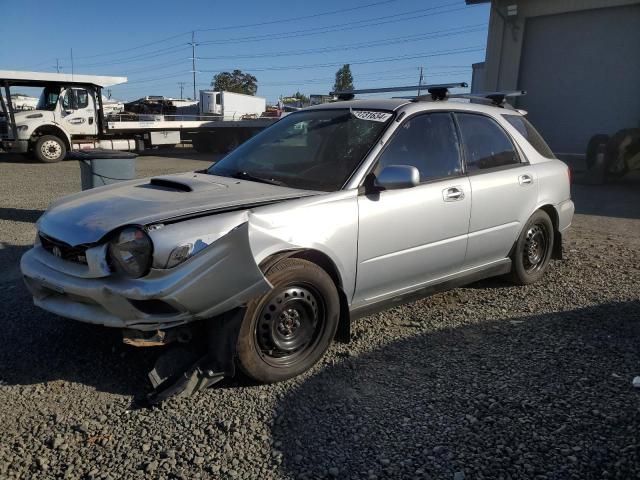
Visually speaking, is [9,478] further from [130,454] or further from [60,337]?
[60,337]

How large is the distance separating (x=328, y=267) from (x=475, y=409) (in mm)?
1191

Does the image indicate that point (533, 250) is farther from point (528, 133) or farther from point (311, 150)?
point (311, 150)

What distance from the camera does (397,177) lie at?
340 cm

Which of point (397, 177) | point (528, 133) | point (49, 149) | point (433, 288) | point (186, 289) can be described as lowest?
point (433, 288)

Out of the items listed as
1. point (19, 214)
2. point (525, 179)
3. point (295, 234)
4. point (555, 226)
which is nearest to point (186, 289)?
point (295, 234)

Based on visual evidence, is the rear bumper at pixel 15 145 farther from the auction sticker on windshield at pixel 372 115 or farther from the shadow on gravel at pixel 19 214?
the auction sticker on windshield at pixel 372 115

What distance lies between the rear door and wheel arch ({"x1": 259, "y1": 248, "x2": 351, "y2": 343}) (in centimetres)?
131

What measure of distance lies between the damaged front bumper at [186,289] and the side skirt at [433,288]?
3.41 feet

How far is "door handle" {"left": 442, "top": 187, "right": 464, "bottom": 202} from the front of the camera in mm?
3924

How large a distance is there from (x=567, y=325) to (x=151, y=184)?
130 inches

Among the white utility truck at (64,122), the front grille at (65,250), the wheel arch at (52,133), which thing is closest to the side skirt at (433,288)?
the front grille at (65,250)

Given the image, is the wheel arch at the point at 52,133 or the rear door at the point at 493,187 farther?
the wheel arch at the point at 52,133

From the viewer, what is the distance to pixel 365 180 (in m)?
3.54

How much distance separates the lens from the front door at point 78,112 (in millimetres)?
17078
